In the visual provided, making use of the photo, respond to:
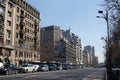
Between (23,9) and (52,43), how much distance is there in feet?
237

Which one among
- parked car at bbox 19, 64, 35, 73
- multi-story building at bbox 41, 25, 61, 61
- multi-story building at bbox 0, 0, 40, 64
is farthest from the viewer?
multi-story building at bbox 41, 25, 61, 61

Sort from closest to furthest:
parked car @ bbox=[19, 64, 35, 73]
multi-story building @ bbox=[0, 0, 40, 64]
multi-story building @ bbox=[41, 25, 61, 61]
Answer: parked car @ bbox=[19, 64, 35, 73], multi-story building @ bbox=[0, 0, 40, 64], multi-story building @ bbox=[41, 25, 61, 61]

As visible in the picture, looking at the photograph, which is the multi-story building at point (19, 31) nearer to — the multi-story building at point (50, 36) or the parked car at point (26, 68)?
the parked car at point (26, 68)

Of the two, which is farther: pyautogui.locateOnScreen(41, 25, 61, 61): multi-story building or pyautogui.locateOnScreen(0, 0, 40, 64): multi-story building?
pyautogui.locateOnScreen(41, 25, 61, 61): multi-story building

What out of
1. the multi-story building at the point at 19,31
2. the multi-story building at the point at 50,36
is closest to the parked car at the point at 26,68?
the multi-story building at the point at 19,31

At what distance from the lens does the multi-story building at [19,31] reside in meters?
80.6

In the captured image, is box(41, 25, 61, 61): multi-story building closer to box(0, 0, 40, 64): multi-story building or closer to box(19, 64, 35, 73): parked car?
box(0, 0, 40, 64): multi-story building

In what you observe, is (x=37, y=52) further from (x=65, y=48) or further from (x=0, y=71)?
(x=0, y=71)

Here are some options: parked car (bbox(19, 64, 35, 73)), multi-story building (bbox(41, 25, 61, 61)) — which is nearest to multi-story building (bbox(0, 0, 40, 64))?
parked car (bbox(19, 64, 35, 73))

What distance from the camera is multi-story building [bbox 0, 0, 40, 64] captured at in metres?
80.6

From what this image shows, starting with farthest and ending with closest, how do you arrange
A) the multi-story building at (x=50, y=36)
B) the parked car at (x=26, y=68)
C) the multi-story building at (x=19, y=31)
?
1. the multi-story building at (x=50, y=36)
2. the multi-story building at (x=19, y=31)
3. the parked car at (x=26, y=68)

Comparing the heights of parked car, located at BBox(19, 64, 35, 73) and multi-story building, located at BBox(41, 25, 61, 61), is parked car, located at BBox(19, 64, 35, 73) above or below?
below

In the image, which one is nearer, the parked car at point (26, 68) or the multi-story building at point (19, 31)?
the parked car at point (26, 68)

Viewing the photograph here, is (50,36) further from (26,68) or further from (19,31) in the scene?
(26,68)
